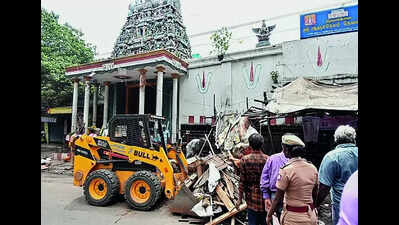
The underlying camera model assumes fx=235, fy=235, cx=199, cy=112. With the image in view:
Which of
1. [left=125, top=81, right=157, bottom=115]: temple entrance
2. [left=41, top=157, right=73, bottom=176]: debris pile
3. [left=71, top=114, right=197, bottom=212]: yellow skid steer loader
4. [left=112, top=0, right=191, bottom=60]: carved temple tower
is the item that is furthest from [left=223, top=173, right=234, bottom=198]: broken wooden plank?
[left=112, top=0, right=191, bottom=60]: carved temple tower

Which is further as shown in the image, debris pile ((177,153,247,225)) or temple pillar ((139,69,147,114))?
temple pillar ((139,69,147,114))

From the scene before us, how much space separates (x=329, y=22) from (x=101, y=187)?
41.2 ft

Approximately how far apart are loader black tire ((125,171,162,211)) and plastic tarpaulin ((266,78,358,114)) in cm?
407

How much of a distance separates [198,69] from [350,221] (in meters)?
14.3

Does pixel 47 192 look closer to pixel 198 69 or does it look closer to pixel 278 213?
pixel 278 213

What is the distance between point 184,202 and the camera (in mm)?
5289

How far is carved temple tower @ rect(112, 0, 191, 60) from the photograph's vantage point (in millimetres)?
19406

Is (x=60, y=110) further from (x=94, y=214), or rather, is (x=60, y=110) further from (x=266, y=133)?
(x=266, y=133)

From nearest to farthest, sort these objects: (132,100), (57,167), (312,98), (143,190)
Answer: (143,190) → (312,98) → (57,167) → (132,100)

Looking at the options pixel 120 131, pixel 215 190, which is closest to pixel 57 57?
pixel 120 131

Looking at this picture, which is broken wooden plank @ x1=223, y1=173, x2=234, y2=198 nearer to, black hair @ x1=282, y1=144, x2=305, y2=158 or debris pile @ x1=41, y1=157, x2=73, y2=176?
black hair @ x1=282, y1=144, x2=305, y2=158

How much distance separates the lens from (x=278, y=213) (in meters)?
3.44
